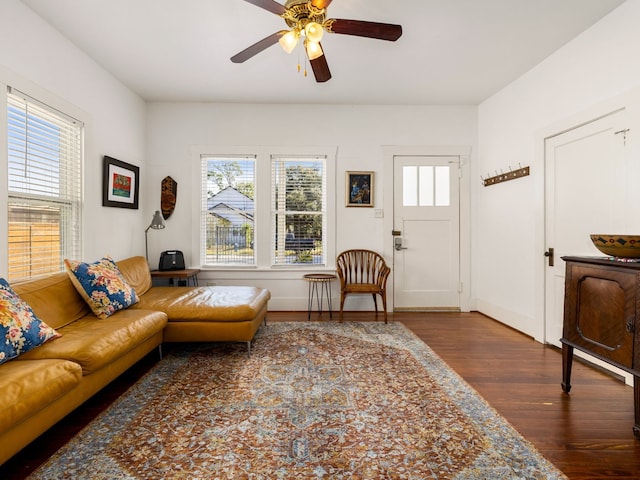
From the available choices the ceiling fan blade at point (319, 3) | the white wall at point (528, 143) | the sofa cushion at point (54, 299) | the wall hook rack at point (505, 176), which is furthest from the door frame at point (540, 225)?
the sofa cushion at point (54, 299)

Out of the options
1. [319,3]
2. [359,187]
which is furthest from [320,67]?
[359,187]

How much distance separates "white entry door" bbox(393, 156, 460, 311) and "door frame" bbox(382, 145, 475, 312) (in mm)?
56

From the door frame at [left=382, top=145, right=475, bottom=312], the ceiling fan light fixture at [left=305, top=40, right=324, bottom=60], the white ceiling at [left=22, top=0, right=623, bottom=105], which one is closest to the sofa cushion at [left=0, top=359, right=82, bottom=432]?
the ceiling fan light fixture at [left=305, top=40, right=324, bottom=60]

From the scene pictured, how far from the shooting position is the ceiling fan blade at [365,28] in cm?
206

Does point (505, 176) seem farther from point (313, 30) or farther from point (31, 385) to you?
point (31, 385)

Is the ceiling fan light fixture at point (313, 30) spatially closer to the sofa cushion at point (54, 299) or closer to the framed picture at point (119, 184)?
the sofa cushion at point (54, 299)

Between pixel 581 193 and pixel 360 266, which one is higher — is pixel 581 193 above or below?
above

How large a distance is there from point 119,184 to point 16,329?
242cm

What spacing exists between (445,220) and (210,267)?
3242 millimetres

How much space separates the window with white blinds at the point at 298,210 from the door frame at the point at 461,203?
2.75ft

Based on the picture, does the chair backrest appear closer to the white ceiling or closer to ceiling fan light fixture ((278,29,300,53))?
the white ceiling

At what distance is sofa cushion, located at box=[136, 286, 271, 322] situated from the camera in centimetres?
285

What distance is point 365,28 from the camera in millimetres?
2111

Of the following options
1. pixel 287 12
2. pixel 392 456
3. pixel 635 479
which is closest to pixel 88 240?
pixel 287 12
